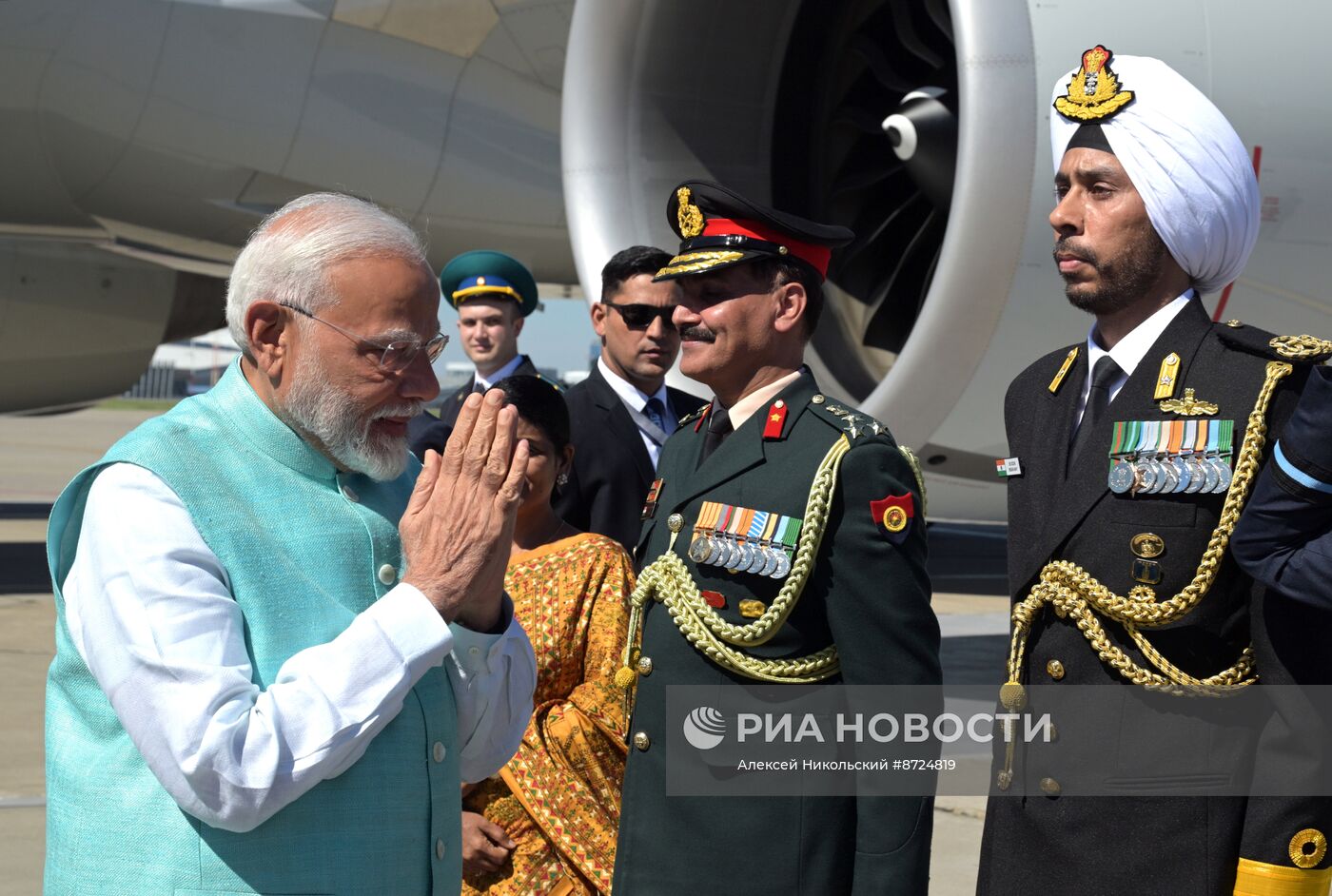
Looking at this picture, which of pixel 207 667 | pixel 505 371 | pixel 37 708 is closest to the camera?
pixel 207 667

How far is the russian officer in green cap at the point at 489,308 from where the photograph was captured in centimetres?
417

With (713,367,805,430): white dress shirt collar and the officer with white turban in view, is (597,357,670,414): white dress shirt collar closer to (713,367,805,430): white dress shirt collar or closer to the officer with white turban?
(713,367,805,430): white dress shirt collar

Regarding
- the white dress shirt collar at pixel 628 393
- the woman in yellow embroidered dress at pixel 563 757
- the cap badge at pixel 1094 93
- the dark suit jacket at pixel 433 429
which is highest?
the cap badge at pixel 1094 93

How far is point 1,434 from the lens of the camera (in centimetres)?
2556

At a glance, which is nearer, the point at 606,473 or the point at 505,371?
the point at 606,473

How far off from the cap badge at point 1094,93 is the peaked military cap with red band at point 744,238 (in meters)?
0.32

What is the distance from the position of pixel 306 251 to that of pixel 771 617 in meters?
0.69

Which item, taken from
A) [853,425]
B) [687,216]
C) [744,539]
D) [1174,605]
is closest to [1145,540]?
[1174,605]

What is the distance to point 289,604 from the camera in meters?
1.44

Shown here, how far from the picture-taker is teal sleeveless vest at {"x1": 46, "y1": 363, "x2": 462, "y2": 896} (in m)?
1.40

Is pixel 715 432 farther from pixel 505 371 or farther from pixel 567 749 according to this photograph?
pixel 505 371

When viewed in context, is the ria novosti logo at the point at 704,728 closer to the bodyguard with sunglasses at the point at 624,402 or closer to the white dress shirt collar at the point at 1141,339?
the white dress shirt collar at the point at 1141,339

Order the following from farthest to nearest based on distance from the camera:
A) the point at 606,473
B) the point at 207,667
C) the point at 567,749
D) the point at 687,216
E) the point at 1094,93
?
the point at 606,473, the point at 567,749, the point at 687,216, the point at 1094,93, the point at 207,667

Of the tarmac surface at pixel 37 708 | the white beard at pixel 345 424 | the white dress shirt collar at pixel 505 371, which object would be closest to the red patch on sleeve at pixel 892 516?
the white beard at pixel 345 424
